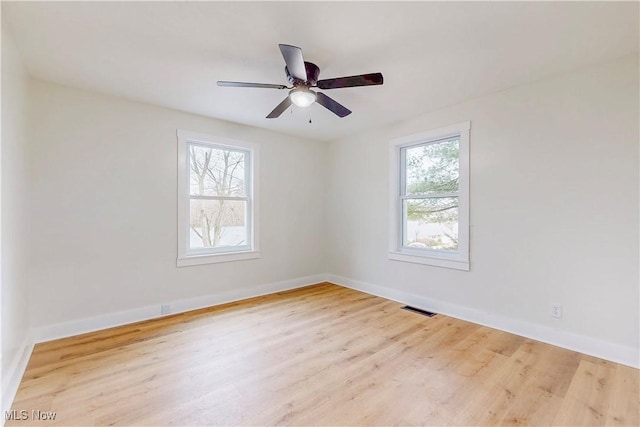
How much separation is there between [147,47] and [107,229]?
191 cm

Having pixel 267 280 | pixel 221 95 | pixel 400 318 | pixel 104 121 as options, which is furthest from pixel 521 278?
pixel 104 121

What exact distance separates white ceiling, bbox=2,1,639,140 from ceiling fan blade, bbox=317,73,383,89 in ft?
0.75

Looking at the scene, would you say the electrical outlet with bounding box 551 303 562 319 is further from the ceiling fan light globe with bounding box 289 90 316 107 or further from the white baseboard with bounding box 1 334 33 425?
the white baseboard with bounding box 1 334 33 425

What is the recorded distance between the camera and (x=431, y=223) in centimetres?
372

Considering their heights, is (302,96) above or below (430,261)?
above

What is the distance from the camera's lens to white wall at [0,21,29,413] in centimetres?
188

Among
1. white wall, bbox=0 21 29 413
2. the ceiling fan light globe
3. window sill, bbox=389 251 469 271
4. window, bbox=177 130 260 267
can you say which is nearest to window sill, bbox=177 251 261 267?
window, bbox=177 130 260 267

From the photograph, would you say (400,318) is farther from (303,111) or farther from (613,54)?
(613,54)

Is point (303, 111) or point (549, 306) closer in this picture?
point (549, 306)

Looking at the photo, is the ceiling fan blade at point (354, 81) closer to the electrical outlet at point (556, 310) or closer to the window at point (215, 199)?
the window at point (215, 199)

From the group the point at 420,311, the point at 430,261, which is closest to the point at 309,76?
the point at 430,261

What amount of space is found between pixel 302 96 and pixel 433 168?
6.92ft

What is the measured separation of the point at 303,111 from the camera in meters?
3.52
